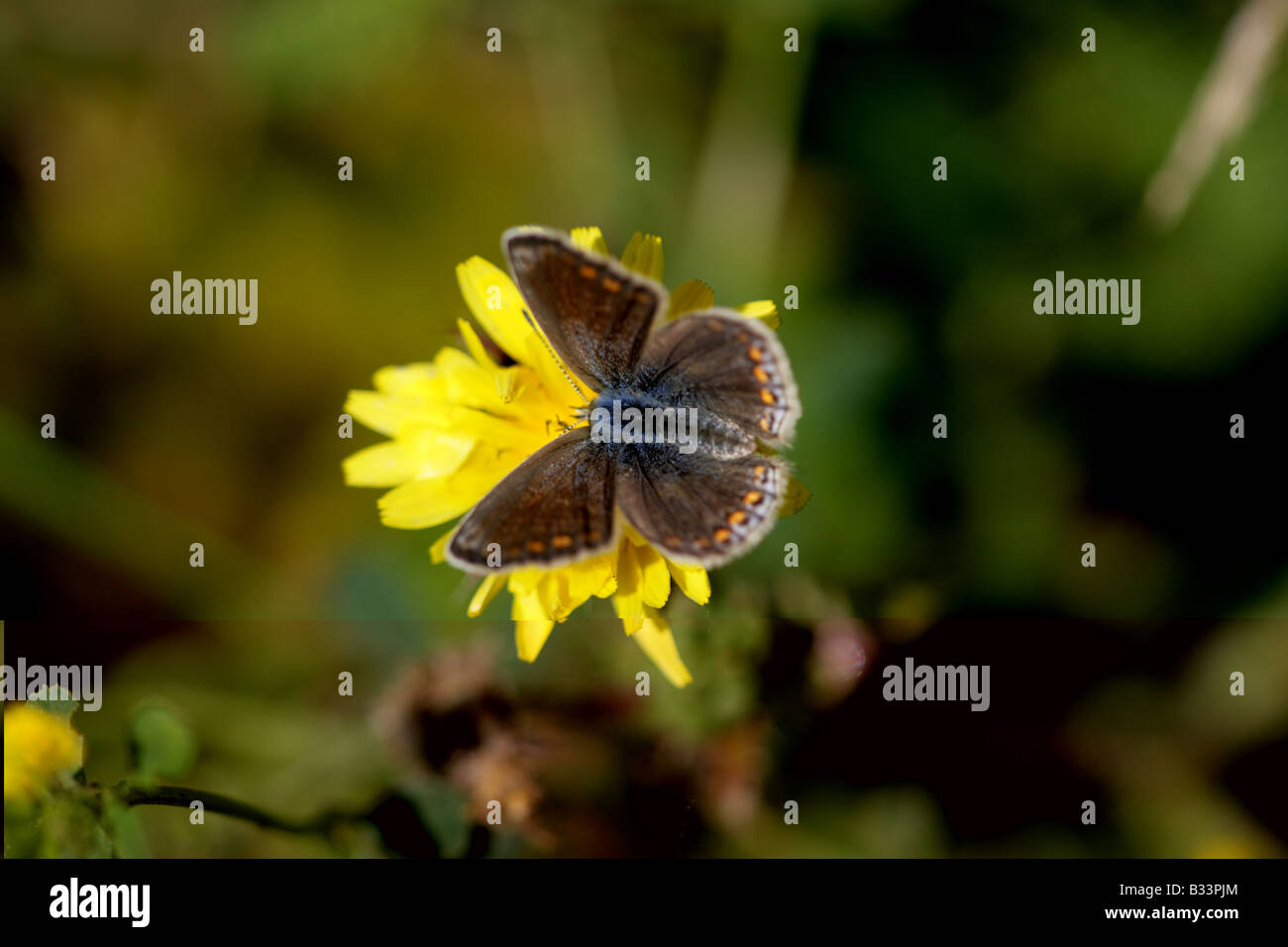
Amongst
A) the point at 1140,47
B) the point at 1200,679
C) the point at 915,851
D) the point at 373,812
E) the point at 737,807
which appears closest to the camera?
the point at 373,812

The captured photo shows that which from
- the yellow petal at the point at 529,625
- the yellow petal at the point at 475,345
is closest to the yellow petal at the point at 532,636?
the yellow petal at the point at 529,625

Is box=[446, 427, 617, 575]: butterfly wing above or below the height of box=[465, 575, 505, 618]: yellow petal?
above

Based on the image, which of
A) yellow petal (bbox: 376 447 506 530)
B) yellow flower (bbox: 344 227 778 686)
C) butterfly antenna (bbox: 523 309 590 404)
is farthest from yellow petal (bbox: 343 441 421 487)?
butterfly antenna (bbox: 523 309 590 404)

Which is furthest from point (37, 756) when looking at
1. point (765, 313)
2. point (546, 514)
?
point (765, 313)

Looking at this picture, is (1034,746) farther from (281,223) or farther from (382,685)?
(281,223)

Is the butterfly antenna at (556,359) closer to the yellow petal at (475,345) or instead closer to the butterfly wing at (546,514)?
the yellow petal at (475,345)

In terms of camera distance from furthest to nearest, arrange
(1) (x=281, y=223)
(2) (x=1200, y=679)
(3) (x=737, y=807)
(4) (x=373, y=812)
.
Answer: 1. (1) (x=281, y=223)
2. (2) (x=1200, y=679)
3. (3) (x=737, y=807)
4. (4) (x=373, y=812)

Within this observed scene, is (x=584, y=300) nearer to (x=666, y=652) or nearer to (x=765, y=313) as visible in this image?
(x=765, y=313)

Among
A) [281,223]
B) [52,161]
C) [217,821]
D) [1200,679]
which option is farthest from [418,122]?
[1200,679]

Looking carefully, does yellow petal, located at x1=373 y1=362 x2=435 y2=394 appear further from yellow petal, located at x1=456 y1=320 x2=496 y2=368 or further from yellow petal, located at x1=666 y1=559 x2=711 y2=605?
yellow petal, located at x1=666 y1=559 x2=711 y2=605
